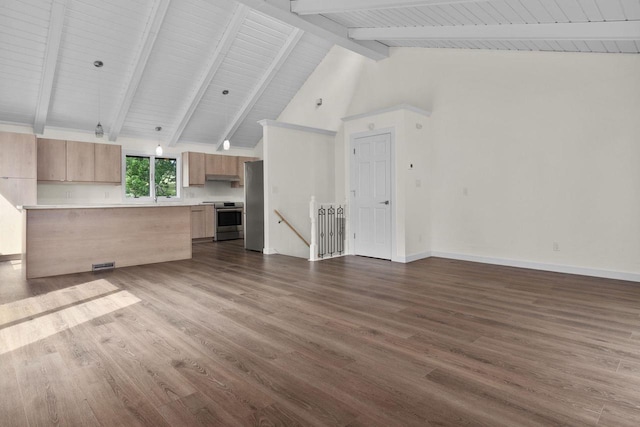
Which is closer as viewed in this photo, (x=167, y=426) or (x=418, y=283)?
(x=167, y=426)

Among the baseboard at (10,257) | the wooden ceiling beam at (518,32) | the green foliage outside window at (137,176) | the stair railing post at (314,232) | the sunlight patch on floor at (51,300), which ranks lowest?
the sunlight patch on floor at (51,300)

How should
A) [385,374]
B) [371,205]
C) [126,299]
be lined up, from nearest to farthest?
[385,374] → [126,299] → [371,205]

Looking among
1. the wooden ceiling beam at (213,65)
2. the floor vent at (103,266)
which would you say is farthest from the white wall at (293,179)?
the floor vent at (103,266)

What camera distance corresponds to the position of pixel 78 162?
7387 millimetres

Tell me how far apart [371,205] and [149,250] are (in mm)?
3785

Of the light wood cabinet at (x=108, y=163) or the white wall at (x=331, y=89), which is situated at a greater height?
the white wall at (x=331, y=89)

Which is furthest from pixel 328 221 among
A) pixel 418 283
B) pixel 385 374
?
pixel 385 374

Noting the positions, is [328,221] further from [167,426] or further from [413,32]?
[167,426]

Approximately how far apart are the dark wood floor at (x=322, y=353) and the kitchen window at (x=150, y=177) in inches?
169

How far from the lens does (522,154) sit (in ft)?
17.9

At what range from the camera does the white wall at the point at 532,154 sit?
4.66m

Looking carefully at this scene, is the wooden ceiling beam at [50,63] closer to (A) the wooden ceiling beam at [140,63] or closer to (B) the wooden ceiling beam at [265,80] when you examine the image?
(A) the wooden ceiling beam at [140,63]

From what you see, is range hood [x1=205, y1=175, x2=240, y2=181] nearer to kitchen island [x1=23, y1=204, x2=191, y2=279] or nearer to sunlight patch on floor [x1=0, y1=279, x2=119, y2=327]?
kitchen island [x1=23, y1=204, x2=191, y2=279]

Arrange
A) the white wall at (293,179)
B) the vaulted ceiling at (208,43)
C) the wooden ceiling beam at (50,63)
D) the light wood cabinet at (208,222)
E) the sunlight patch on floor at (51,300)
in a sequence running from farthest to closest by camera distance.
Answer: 1. the light wood cabinet at (208,222)
2. the white wall at (293,179)
3. the wooden ceiling beam at (50,63)
4. the vaulted ceiling at (208,43)
5. the sunlight patch on floor at (51,300)
